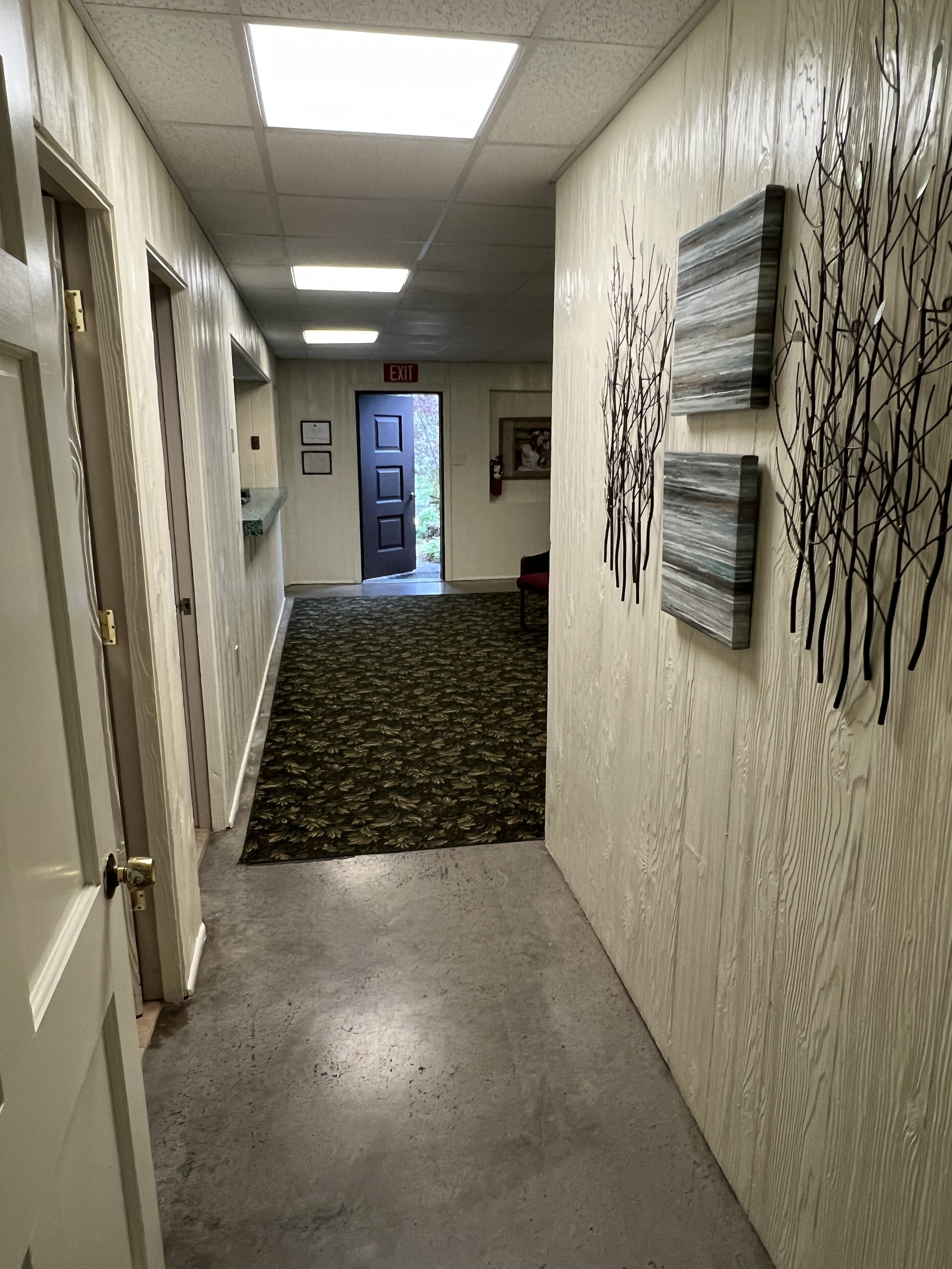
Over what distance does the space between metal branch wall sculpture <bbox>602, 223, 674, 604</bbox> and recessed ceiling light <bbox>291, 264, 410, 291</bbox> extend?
2.28 metres

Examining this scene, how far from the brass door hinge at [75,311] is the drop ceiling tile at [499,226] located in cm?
161

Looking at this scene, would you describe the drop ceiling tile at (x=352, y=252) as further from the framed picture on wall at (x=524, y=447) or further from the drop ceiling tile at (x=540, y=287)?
the framed picture on wall at (x=524, y=447)

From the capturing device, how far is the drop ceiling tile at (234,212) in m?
2.96

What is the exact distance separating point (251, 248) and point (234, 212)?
1.98ft

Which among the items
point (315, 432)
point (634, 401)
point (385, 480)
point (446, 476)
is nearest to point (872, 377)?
point (634, 401)

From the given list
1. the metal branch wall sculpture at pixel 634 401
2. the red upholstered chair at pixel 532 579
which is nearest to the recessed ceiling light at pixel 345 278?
the metal branch wall sculpture at pixel 634 401

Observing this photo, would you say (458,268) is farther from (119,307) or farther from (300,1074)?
(300,1074)

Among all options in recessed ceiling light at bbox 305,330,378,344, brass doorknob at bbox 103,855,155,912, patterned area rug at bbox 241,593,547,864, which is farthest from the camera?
recessed ceiling light at bbox 305,330,378,344

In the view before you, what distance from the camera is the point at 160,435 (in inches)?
96.9

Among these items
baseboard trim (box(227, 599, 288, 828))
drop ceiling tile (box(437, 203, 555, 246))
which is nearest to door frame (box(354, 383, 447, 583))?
baseboard trim (box(227, 599, 288, 828))

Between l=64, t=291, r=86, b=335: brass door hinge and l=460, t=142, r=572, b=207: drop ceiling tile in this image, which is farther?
l=460, t=142, r=572, b=207: drop ceiling tile

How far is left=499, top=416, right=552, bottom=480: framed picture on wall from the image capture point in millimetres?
9055

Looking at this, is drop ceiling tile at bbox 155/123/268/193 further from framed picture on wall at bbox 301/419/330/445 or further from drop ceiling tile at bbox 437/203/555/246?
framed picture on wall at bbox 301/419/330/445

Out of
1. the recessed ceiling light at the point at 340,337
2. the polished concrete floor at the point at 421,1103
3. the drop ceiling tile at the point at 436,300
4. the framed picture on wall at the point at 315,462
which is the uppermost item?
the recessed ceiling light at the point at 340,337
